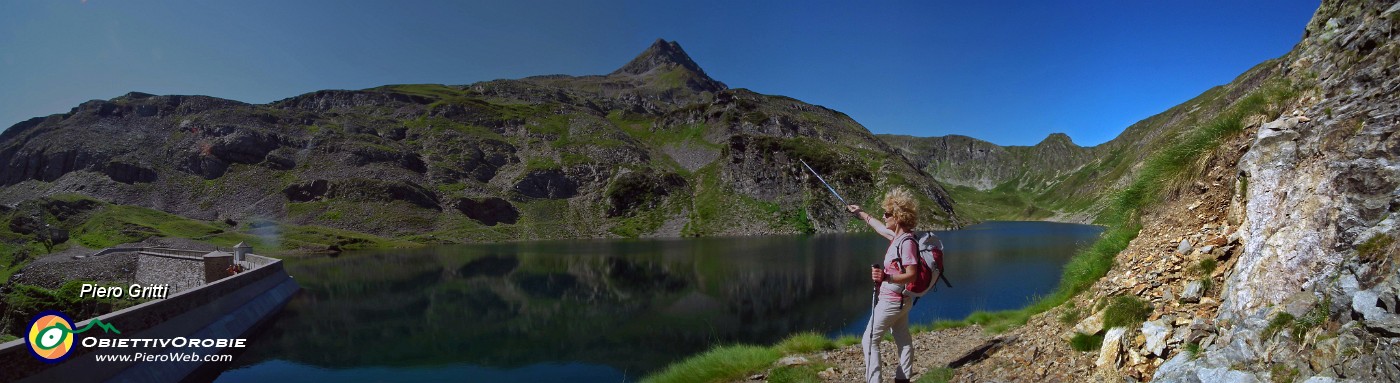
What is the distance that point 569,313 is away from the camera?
36969 mm

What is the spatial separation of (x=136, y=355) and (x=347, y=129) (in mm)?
178385

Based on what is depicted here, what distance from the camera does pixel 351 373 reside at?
24.1 metres

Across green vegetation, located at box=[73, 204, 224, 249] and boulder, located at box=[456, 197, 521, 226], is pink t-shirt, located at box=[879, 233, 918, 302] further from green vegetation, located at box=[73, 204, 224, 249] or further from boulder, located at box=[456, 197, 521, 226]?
boulder, located at box=[456, 197, 521, 226]

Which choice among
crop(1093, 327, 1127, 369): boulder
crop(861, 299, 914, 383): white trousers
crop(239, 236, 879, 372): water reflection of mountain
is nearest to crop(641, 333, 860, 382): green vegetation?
crop(861, 299, 914, 383): white trousers

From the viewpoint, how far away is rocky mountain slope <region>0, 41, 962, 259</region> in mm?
124125

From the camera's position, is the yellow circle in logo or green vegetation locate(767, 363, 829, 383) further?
the yellow circle in logo

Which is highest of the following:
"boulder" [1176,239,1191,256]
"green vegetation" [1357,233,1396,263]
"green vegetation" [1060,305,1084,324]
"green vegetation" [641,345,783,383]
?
"green vegetation" [1357,233,1396,263]

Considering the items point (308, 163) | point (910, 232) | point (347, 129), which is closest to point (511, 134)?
point (347, 129)

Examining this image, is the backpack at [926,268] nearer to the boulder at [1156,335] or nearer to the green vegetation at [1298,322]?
the boulder at [1156,335]

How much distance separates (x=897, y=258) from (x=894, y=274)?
0.68 feet

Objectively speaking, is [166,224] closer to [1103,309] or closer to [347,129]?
[347,129]

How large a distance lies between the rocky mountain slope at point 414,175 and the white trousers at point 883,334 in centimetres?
11292

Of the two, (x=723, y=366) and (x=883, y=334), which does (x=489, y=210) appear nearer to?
(x=723, y=366)

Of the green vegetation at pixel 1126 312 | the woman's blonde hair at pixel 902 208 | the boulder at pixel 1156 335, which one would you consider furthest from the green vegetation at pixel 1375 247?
the woman's blonde hair at pixel 902 208
